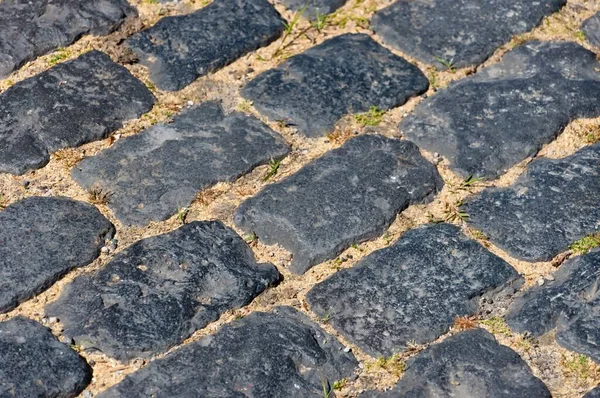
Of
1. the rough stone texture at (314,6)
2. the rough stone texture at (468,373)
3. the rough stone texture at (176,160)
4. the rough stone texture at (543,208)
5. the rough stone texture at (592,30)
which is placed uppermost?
the rough stone texture at (314,6)

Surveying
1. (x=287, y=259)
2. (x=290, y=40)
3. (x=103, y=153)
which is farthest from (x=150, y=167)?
(x=290, y=40)

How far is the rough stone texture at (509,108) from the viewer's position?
363cm

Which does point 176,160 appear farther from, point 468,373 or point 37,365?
point 468,373

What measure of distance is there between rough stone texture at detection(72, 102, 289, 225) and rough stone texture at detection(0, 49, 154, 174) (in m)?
0.11

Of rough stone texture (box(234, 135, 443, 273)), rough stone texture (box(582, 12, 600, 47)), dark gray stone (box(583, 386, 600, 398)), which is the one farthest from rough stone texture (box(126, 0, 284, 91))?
dark gray stone (box(583, 386, 600, 398))

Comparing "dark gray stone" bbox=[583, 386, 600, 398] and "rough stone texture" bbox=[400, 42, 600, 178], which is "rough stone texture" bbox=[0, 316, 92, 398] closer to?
"dark gray stone" bbox=[583, 386, 600, 398]

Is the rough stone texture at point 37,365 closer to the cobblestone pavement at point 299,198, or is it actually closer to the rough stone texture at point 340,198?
the cobblestone pavement at point 299,198

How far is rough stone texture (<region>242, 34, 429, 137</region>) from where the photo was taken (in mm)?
3713

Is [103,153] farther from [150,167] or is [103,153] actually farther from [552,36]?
[552,36]

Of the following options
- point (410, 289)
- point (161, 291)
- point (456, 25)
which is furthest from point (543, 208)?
point (161, 291)

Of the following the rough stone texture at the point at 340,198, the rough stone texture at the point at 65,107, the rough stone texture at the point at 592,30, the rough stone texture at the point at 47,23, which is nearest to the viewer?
the rough stone texture at the point at 340,198

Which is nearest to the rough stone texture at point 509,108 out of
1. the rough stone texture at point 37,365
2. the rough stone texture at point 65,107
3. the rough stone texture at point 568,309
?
the rough stone texture at point 568,309

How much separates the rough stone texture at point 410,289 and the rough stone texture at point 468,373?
0.08 metres

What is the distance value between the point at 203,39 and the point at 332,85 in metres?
0.50
